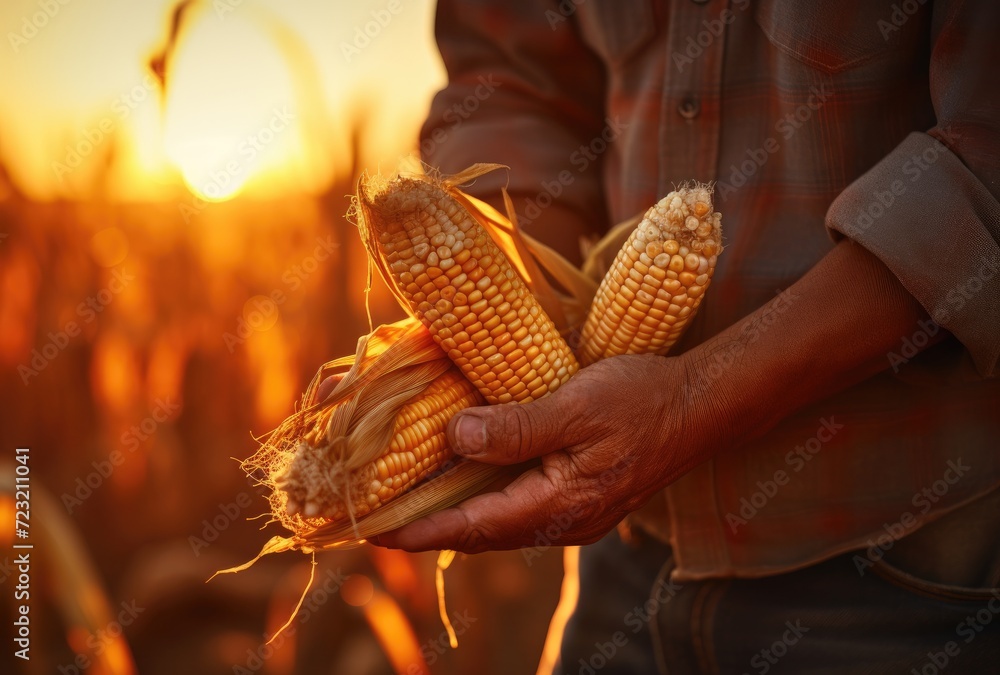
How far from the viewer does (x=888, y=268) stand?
1.05 metres

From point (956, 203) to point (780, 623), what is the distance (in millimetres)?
788

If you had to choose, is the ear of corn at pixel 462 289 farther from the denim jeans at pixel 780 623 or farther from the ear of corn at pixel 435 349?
the denim jeans at pixel 780 623

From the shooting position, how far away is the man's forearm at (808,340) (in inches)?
42.3

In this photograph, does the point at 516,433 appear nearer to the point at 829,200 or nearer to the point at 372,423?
the point at 372,423

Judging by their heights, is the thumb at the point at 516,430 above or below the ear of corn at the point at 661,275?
below

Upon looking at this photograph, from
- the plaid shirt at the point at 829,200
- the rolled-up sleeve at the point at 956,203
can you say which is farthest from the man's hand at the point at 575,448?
the rolled-up sleeve at the point at 956,203

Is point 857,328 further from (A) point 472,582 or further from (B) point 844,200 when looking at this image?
(A) point 472,582

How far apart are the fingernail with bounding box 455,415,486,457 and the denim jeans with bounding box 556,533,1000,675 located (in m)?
0.60

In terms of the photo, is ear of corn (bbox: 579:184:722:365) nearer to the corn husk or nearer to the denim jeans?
the corn husk

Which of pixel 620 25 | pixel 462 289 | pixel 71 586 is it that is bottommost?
pixel 71 586

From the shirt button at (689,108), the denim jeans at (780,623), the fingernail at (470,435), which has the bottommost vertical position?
the denim jeans at (780,623)

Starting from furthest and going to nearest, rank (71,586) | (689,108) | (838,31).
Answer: (71,586)
(689,108)
(838,31)

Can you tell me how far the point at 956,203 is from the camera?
3.35ft

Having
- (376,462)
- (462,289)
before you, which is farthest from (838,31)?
(376,462)
